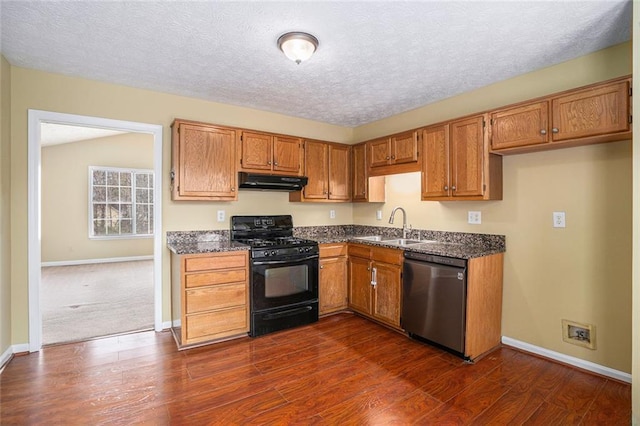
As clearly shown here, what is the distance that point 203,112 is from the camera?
3570 mm

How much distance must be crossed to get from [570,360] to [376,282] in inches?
69.3

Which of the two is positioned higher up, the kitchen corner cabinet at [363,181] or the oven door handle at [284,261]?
the kitchen corner cabinet at [363,181]

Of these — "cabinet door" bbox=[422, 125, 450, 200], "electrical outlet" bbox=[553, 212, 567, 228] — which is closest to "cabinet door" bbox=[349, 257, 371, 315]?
"cabinet door" bbox=[422, 125, 450, 200]

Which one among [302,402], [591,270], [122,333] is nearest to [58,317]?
[122,333]

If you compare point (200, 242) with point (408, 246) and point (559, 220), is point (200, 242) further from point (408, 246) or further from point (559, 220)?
point (559, 220)

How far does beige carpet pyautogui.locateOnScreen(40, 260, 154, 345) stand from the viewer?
3.36 metres

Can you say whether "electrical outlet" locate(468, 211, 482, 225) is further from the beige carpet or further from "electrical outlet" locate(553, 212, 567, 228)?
the beige carpet

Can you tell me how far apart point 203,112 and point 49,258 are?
603 centimetres

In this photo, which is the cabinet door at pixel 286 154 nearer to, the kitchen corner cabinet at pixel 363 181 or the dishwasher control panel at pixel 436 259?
the kitchen corner cabinet at pixel 363 181

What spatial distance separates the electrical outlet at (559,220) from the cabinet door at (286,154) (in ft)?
8.68

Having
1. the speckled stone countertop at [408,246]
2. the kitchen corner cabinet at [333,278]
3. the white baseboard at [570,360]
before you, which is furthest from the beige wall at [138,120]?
the white baseboard at [570,360]

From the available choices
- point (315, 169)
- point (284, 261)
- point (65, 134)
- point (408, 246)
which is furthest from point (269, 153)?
point (65, 134)

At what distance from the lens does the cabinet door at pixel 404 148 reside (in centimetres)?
346

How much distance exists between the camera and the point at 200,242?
3.50 metres
